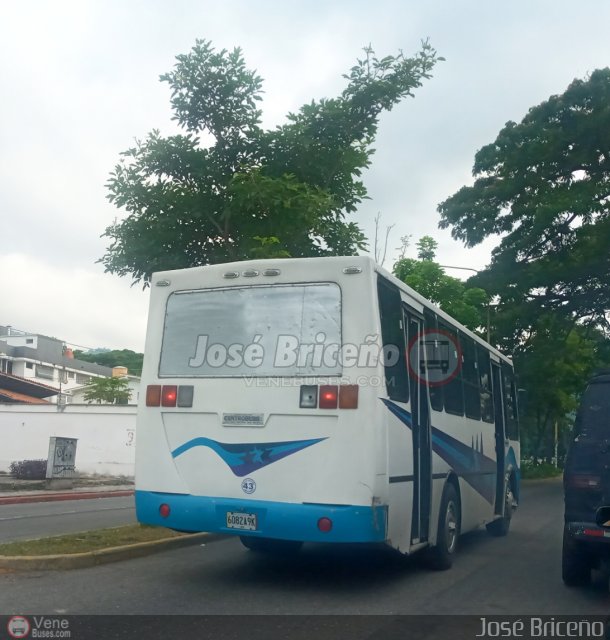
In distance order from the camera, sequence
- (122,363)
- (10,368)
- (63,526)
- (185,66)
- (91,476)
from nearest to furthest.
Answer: (185,66), (63,526), (91,476), (10,368), (122,363)

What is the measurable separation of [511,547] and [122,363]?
84.3 metres

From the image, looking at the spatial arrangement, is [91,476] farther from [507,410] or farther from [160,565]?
[160,565]

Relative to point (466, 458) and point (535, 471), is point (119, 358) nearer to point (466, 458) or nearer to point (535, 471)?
point (535, 471)

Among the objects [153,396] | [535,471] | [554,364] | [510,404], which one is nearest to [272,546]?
[153,396]

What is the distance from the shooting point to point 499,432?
13602 millimetres

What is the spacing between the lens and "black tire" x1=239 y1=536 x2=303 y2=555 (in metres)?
10.3

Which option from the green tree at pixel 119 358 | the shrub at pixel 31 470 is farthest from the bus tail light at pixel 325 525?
the green tree at pixel 119 358

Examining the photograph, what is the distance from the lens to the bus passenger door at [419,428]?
8789 millimetres

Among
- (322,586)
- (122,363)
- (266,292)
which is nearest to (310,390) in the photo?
(266,292)

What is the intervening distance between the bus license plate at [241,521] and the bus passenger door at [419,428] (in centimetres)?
184

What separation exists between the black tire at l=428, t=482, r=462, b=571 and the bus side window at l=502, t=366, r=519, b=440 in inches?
168

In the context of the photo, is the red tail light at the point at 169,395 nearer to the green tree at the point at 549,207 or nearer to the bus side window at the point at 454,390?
the bus side window at the point at 454,390

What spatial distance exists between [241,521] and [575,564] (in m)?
3.57

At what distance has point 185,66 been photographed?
11984 millimetres
